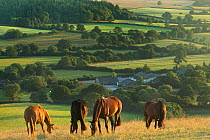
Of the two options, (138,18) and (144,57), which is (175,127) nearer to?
(144,57)

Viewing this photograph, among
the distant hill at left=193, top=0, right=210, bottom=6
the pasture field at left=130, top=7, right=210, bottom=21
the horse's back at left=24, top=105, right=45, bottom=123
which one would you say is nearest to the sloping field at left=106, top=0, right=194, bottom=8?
the distant hill at left=193, top=0, right=210, bottom=6

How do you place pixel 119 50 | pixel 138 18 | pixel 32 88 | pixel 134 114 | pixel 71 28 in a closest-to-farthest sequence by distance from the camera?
1. pixel 134 114
2. pixel 32 88
3. pixel 119 50
4. pixel 71 28
5. pixel 138 18

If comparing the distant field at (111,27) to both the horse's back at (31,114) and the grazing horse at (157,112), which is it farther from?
the horse's back at (31,114)

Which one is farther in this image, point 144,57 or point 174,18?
point 174,18

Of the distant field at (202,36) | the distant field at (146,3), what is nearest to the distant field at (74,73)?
the distant field at (202,36)

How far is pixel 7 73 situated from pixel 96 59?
24.3m

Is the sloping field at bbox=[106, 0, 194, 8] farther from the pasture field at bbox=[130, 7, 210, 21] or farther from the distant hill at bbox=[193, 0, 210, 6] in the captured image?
the pasture field at bbox=[130, 7, 210, 21]

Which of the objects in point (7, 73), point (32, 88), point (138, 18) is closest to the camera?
point (32, 88)

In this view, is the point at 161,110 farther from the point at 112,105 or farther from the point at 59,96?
the point at 59,96

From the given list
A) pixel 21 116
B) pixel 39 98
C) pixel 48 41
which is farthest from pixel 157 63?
pixel 21 116

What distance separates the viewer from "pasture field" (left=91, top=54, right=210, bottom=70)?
319 feet

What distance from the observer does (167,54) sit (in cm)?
10912

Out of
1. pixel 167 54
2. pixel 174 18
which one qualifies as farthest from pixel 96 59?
pixel 174 18

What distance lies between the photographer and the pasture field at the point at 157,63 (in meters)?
97.4
